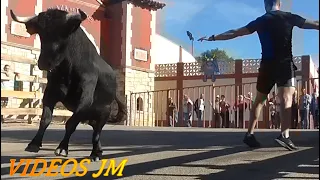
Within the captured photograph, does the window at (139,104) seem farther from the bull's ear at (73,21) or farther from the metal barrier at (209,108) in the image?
the bull's ear at (73,21)

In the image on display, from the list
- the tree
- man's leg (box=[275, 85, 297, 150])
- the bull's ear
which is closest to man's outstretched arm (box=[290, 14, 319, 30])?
man's leg (box=[275, 85, 297, 150])

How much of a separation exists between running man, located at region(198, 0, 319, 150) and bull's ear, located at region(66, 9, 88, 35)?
152cm

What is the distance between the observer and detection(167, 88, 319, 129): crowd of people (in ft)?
40.5

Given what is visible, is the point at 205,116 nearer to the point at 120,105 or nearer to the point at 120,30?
the point at 120,30

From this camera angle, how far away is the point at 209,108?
680 inches

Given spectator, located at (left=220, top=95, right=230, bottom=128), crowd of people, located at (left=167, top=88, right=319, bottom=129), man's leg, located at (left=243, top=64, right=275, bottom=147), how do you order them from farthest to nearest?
spectator, located at (left=220, top=95, right=230, bottom=128) → crowd of people, located at (left=167, top=88, right=319, bottom=129) → man's leg, located at (left=243, top=64, right=275, bottom=147)

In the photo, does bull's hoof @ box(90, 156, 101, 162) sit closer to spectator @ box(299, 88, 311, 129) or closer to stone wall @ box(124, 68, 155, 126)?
spectator @ box(299, 88, 311, 129)

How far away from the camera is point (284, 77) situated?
14.9ft

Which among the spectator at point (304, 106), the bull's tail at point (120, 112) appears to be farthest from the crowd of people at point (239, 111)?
the bull's tail at point (120, 112)

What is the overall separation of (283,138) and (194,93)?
16.5m

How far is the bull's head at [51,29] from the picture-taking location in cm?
279

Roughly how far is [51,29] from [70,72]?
0.39 metres

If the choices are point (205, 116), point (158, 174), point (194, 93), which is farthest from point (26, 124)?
point (194, 93)

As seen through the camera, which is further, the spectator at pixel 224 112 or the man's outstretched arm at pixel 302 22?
the spectator at pixel 224 112
